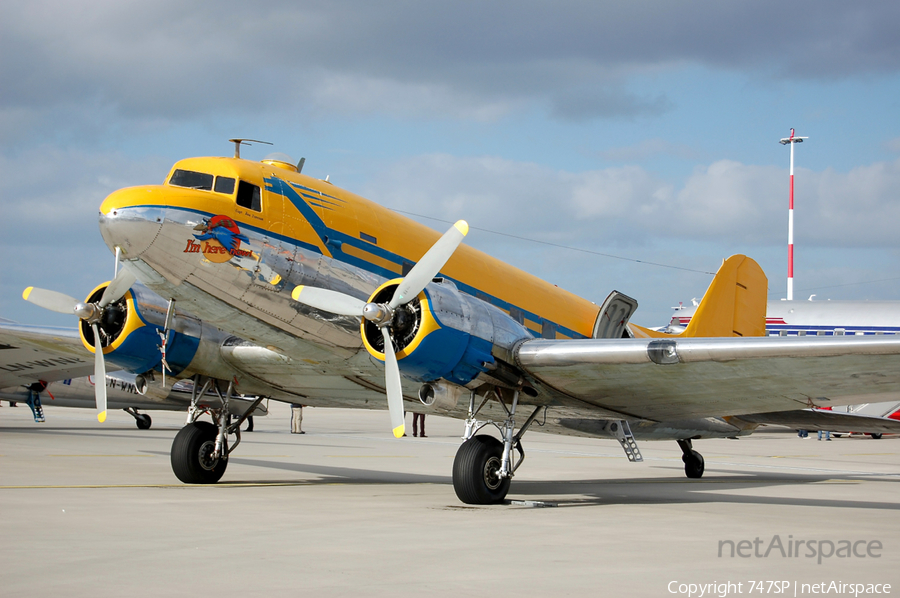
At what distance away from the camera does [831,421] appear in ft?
46.7

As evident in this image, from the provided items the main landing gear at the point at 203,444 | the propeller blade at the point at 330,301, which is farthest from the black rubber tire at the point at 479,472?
the main landing gear at the point at 203,444

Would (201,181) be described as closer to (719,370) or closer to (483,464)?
(483,464)

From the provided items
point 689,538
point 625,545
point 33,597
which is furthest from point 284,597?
point 689,538

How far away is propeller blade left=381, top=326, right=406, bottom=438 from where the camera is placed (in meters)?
9.73

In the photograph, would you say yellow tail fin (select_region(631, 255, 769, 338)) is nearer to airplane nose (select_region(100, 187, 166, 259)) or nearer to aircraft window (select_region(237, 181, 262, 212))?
aircraft window (select_region(237, 181, 262, 212))

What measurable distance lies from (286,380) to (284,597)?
8.71m

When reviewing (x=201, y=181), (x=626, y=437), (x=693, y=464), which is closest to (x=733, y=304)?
(x=693, y=464)

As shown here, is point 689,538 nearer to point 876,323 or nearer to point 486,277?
point 486,277

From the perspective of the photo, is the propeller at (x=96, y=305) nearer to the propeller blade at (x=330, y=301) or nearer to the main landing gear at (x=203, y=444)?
the main landing gear at (x=203, y=444)

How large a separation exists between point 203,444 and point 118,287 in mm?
2745

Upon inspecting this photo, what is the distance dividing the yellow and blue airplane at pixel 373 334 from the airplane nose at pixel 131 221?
16 millimetres

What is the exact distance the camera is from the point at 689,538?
7648 mm

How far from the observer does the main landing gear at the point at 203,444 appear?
1257 cm

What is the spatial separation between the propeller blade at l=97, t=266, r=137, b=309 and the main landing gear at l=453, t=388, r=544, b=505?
5328 mm
